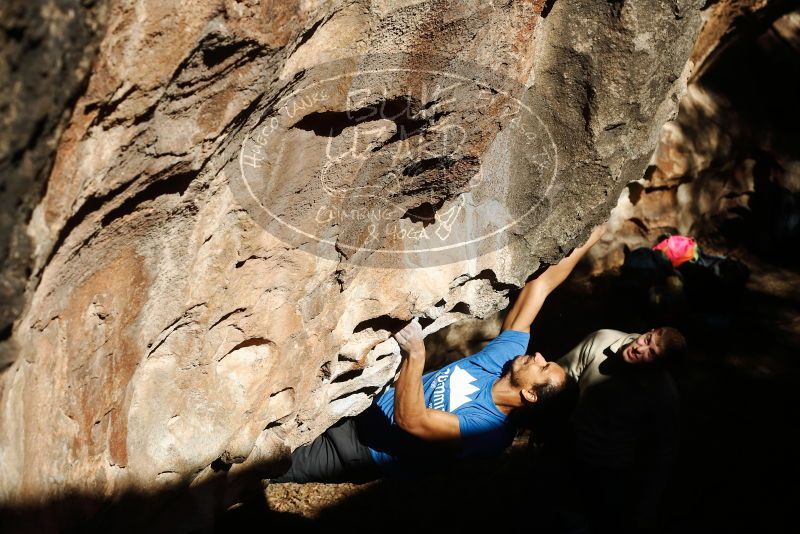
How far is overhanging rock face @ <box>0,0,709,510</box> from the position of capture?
1.28 meters

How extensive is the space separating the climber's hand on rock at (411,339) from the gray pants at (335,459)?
0.57 metres

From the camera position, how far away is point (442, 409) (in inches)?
99.7

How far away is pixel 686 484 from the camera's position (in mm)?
3326

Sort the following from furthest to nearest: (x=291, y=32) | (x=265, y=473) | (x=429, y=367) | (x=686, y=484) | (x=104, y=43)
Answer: (x=429, y=367) < (x=686, y=484) < (x=265, y=473) < (x=291, y=32) < (x=104, y=43)

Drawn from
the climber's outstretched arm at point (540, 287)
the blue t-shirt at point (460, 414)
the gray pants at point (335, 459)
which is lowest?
the gray pants at point (335, 459)

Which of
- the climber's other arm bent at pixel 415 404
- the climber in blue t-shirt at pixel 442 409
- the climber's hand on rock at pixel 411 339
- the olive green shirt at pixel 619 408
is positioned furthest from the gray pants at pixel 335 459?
the olive green shirt at pixel 619 408

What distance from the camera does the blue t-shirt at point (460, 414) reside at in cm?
244

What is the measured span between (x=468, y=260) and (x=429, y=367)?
1532mm

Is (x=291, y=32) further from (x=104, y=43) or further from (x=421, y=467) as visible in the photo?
(x=421, y=467)

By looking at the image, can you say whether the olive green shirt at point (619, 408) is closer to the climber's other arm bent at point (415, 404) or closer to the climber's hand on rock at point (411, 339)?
the climber's other arm bent at point (415, 404)

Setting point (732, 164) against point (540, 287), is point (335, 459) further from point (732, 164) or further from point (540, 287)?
point (732, 164)

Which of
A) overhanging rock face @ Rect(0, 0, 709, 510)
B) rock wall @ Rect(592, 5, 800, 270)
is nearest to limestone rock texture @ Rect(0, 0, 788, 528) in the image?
overhanging rock face @ Rect(0, 0, 709, 510)

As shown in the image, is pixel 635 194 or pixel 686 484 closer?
pixel 686 484

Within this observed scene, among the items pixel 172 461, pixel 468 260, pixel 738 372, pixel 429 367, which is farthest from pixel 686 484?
pixel 172 461
